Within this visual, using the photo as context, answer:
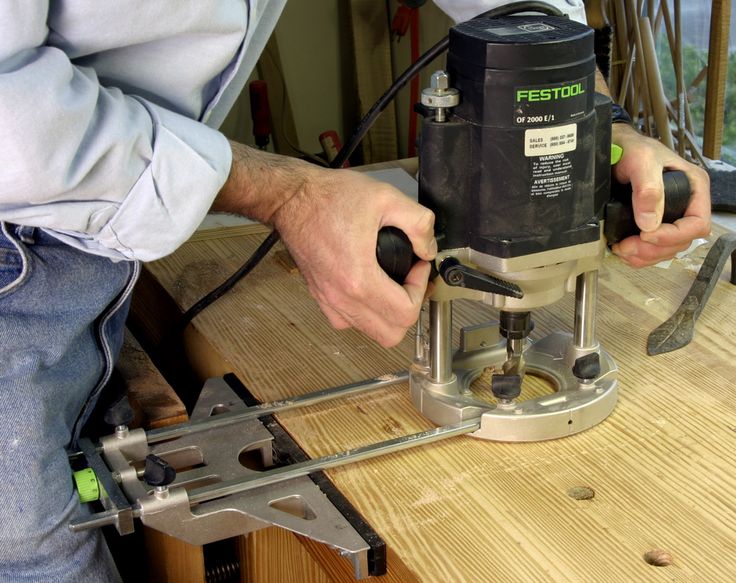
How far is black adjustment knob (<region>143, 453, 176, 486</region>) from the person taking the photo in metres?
0.86

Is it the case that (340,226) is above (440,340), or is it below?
above

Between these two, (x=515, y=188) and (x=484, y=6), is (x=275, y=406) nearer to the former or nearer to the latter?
(x=515, y=188)

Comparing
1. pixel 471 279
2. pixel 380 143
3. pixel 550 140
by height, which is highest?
pixel 550 140

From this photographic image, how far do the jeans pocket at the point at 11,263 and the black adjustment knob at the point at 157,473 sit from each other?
0.22m

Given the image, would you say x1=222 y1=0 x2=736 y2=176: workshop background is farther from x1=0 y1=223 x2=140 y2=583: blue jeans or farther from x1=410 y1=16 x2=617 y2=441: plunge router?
x1=0 y1=223 x2=140 y2=583: blue jeans

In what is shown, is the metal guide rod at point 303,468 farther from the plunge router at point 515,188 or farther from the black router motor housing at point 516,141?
the black router motor housing at point 516,141

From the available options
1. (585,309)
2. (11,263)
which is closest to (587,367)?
(585,309)

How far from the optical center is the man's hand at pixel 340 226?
901 millimetres

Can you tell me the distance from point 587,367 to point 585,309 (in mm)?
67

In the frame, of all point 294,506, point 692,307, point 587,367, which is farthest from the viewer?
point 692,307

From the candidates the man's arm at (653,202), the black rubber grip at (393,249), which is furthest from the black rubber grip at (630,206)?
the black rubber grip at (393,249)

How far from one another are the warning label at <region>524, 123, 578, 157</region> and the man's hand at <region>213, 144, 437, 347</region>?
0.37ft

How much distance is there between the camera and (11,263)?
928 millimetres

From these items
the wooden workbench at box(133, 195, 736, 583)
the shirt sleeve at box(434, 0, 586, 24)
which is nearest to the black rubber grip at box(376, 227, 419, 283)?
the wooden workbench at box(133, 195, 736, 583)
